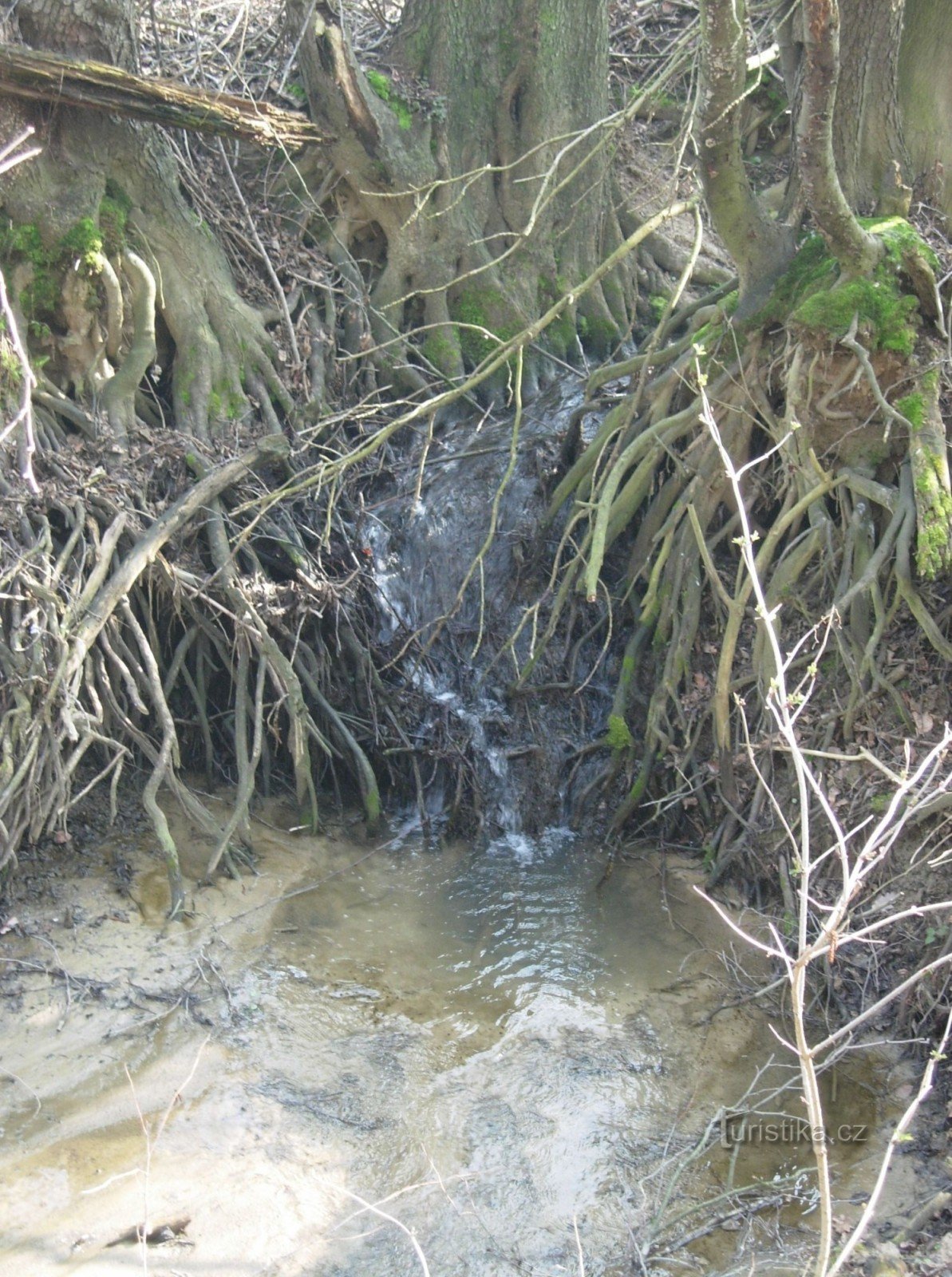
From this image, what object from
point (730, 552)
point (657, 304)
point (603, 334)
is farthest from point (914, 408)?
point (657, 304)

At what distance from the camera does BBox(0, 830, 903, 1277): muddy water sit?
3.79 m

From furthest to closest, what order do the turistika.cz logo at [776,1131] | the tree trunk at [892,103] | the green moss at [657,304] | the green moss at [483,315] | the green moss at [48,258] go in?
the green moss at [657,304], the green moss at [483,315], the green moss at [48,258], the tree trunk at [892,103], the turistika.cz logo at [776,1131]

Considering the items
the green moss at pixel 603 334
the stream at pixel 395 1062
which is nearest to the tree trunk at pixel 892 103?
the green moss at pixel 603 334

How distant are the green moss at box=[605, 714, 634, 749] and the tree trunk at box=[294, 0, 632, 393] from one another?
10.3 ft

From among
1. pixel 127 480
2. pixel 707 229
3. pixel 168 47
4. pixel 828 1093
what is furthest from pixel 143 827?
pixel 707 229

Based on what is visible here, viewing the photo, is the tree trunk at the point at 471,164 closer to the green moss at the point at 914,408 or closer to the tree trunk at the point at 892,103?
the tree trunk at the point at 892,103

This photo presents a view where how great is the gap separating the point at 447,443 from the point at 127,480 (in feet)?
8.16

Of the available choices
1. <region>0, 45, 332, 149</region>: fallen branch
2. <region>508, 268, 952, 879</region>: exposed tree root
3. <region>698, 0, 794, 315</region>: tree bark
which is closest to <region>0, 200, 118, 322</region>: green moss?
<region>0, 45, 332, 149</region>: fallen branch

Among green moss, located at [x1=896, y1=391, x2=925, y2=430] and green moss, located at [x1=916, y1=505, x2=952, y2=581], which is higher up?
green moss, located at [x1=896, y1=391, x2=925, y2=430]

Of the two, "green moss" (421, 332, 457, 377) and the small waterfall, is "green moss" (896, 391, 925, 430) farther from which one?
"green moss" (421, 332, 457, 377)

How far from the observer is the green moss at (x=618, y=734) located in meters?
6.21

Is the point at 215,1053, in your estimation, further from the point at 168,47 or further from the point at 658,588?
the point at 168,47

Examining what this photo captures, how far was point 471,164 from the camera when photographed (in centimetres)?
843

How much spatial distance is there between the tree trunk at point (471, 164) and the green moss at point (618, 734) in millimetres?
3132
